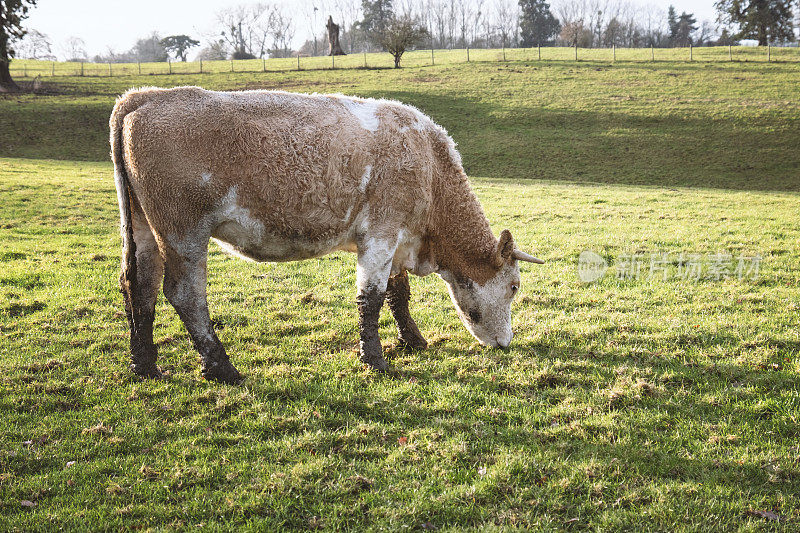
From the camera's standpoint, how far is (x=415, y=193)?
6.46 m

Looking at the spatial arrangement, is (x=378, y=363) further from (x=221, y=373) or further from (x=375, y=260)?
(x=221, y=373)

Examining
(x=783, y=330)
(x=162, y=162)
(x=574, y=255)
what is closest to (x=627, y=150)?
(x=574, y=255)

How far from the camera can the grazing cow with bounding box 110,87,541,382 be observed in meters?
5.58

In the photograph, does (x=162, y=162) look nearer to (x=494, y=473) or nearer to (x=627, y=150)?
(x=494, y=473)

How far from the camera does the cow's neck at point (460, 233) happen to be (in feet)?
22.5

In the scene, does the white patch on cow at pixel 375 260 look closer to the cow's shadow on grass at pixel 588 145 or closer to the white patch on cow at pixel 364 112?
the white patch on cow at pixel 364 112

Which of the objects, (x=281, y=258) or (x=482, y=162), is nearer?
(x=281, y=258)

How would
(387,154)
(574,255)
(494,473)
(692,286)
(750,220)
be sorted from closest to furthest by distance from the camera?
(494,473) → (387,154) → (692,286) → (574,255) → (750,220)

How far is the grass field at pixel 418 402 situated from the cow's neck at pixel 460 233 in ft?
3.42

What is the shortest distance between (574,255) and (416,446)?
26.1 ft

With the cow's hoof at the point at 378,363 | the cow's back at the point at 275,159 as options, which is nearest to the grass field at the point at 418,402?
the cow's hoof at the point at 378,363

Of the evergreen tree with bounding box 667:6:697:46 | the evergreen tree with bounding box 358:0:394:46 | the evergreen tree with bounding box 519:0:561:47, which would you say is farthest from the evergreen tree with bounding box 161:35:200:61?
the evergreen tree with bounding box 667:6:697:46

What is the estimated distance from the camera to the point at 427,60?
6128 cm

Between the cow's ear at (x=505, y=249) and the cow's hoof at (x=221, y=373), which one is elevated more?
the cow's ear at (x=505, y=249)
